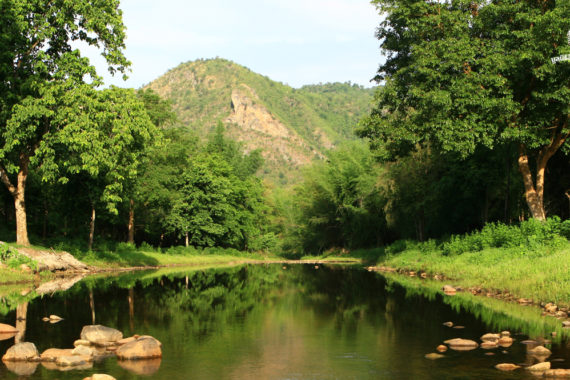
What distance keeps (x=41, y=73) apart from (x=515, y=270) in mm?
26847

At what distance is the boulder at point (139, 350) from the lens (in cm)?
1255

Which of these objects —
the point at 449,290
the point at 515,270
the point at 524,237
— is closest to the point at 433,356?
the point at 515,270

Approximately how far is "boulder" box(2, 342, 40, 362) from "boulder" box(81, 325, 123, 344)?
1.60 m

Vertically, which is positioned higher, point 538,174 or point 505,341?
point 538,174

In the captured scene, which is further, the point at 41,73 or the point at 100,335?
the point at 41,73

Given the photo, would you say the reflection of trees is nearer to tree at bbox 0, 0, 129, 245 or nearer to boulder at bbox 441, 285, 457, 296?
tree at bbox 0, 0, 129, 245

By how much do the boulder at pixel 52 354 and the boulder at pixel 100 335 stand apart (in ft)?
3.79

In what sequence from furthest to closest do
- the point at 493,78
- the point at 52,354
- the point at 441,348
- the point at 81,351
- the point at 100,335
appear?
the point at 493,78
the point at 100,335
the point at 441,348
the point at 81,351
the point at 52,354

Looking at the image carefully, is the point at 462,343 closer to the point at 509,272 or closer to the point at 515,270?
the point at 515,270

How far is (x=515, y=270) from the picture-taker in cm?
2322

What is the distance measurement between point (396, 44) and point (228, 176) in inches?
1623

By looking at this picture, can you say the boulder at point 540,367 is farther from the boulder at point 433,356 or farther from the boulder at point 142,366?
the boulder at point 142,366

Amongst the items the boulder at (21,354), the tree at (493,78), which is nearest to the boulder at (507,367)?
the boulder at (21,354)

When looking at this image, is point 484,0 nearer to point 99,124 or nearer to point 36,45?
point 99,124
